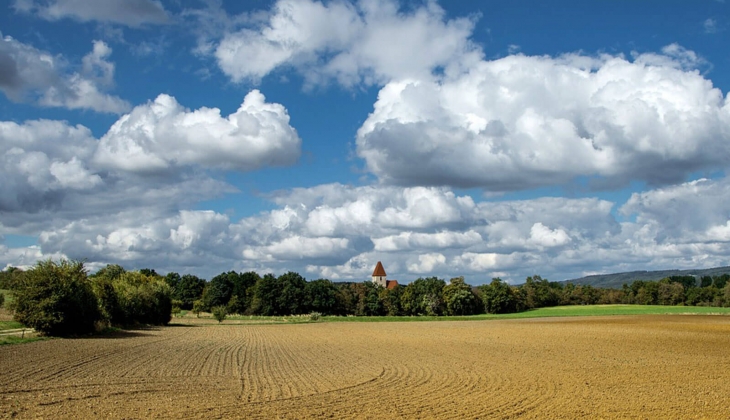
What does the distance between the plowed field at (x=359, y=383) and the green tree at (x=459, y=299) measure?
86.4m

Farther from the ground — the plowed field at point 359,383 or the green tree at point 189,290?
the green tree at point 189,290

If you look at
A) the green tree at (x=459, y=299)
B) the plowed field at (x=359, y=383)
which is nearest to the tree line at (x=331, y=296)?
the green tree at (x=459, y=299)

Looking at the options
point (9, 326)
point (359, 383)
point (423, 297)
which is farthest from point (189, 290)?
point (359, 383)

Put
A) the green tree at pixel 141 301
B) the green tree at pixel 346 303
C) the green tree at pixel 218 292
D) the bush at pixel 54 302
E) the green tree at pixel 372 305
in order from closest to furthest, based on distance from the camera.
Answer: the bush at pixel 54 302 < the green tree at pixel 141 301 < the green tree at pixel 372 305 < the green tree at pixel 346 303 < the green tree at pixel 218 292

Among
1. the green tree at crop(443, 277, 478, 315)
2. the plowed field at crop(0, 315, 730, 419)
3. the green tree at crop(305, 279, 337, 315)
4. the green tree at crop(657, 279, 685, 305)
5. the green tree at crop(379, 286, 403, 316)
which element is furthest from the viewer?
the green tree at crop(657, 279, 685, 305)

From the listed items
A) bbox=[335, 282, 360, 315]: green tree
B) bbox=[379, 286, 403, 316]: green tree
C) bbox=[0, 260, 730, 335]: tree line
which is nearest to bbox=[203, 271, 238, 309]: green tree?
bbox=[0, 260, 730, 335]: tree line

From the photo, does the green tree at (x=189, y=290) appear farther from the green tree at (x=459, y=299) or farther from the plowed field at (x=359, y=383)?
the plowed field at (x=359, y=383)

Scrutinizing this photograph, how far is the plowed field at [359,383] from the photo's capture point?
16875 millimetres

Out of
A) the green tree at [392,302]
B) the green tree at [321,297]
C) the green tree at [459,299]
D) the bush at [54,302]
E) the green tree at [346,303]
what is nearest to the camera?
the bush at [54,302]

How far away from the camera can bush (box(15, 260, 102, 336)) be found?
139 ft

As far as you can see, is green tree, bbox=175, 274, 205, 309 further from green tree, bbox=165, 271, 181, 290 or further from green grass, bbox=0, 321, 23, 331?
green grass, bbox=0, 321, 23, 331

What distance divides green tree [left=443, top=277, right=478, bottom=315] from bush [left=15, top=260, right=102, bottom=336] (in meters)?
88.3

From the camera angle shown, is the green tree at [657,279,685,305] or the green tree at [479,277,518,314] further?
the green tree at [657,279,685,305]

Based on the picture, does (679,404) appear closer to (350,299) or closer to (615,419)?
(615,419)
